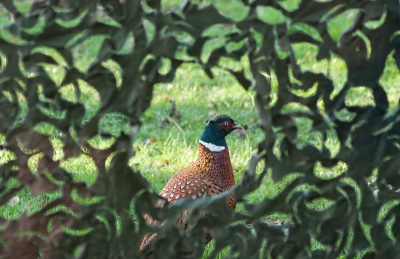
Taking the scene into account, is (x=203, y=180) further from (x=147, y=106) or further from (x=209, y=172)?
(x=147, y=106)

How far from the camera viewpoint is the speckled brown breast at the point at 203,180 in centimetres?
309

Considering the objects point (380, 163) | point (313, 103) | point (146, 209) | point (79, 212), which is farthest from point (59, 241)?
point (380, 163)

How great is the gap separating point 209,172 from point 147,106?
1.32 m

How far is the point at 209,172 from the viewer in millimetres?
3342

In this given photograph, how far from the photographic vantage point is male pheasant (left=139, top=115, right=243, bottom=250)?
3.13 metres

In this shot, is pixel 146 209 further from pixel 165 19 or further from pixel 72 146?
pixel 165 19

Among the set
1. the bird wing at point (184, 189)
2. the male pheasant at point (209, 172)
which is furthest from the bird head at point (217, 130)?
the bird wing at point (184, 189)

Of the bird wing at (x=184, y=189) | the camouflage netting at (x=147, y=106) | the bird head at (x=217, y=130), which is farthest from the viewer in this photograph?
the bird head at (x=217, y=130)

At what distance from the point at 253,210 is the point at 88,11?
3.02 ft

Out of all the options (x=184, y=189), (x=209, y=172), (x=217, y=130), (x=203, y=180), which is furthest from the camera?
(x=217, y=130)

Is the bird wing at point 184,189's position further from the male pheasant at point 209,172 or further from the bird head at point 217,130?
the bird head at point 217,130

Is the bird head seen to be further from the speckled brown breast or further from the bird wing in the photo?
the bird wing

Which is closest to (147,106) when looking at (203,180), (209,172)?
(203,180)

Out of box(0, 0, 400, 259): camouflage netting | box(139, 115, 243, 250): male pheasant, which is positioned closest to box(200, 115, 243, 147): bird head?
box(139, 115, 243, 250): male pheasant
